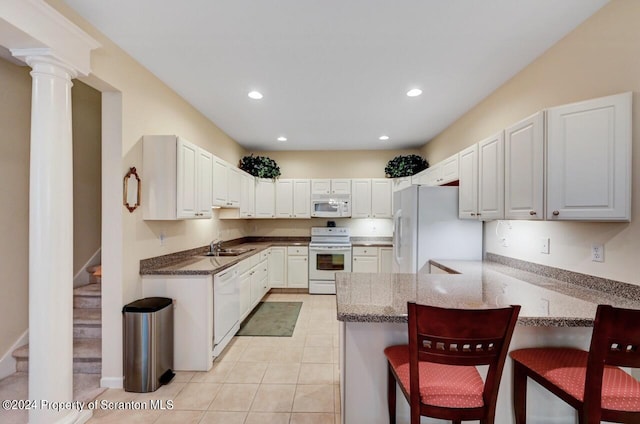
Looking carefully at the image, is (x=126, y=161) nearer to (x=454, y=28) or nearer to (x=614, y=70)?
(x=454, y=28)

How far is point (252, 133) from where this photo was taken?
457cm

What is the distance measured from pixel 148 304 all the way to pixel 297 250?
304 cm

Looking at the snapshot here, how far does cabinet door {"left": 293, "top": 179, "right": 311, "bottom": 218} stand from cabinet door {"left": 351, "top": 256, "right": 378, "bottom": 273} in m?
1.24

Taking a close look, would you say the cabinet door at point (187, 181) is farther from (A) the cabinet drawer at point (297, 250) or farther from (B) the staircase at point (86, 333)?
(A) the cabinet drawer at point (297, 250)

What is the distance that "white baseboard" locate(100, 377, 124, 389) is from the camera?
2309mm

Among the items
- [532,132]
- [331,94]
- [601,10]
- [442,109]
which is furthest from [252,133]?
[601,10]

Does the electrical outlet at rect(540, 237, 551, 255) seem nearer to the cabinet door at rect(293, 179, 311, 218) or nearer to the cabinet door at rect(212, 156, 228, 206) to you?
the cabinet door at rect(212, 156, 228, 206)

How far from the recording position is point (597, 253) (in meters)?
1.88

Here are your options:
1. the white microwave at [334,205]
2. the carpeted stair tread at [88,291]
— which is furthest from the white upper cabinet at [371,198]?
the carpeted stair tread at [88,291]

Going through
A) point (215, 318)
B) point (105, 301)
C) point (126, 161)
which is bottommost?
point (215, 318)

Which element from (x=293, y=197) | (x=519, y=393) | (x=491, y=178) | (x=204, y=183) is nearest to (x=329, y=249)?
(x=293, y=197)

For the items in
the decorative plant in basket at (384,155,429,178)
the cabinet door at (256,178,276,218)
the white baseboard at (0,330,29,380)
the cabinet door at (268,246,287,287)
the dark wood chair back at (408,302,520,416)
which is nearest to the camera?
the dark wood chair back at (408,302,520,416)

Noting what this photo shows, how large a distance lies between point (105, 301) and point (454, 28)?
11.1 ft

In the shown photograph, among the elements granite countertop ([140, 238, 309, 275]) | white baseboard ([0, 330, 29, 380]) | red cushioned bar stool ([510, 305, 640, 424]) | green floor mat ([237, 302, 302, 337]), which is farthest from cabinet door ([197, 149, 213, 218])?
red cushioned bar stool ([510, 305, 640, 424])
